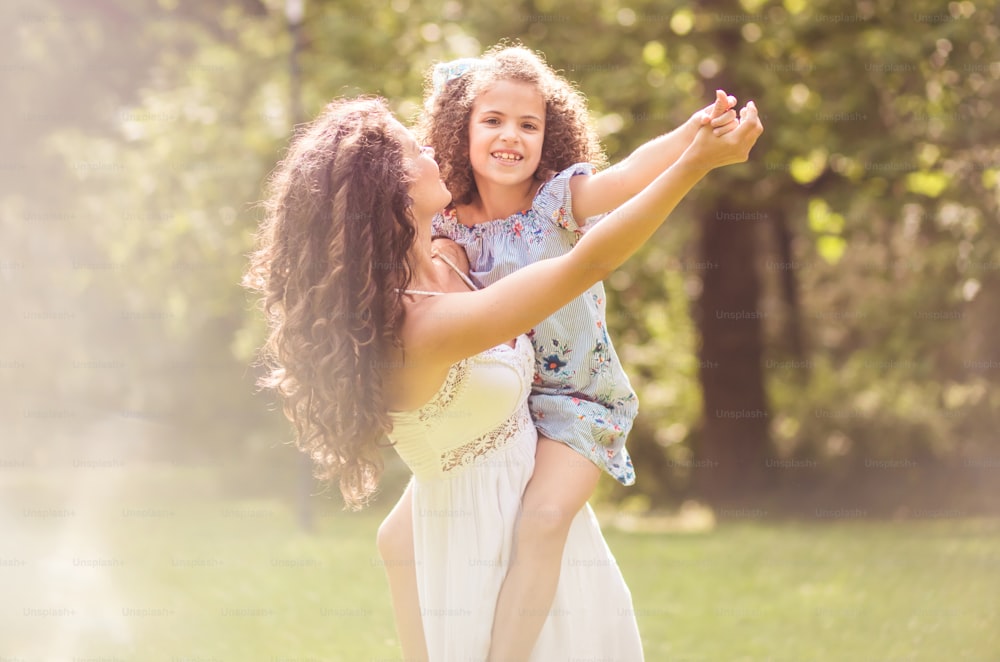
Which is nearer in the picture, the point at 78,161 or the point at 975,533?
the point at 975,533

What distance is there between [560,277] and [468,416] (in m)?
0.46

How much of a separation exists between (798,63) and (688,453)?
551 centimetres

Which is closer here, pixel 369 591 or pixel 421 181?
pixel 421 181

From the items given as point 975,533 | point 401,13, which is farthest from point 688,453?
point 401,13

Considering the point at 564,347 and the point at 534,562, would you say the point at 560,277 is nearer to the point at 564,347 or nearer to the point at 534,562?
the point at 564,347

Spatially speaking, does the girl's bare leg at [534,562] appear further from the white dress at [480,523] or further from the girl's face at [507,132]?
the girl's face at [507,132]

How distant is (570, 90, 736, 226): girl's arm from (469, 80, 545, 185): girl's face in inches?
6.3

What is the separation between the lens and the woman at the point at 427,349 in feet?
8.29

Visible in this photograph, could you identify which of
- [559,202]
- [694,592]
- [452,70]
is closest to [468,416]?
[559,202]

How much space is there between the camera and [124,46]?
14.7 m

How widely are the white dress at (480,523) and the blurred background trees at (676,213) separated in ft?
25.3

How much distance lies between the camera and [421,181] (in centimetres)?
274

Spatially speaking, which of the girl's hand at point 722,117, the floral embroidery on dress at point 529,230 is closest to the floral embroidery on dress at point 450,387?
the floral embroidery on dress at point 529,230

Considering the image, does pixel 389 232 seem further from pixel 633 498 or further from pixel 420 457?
pixel 633 498
